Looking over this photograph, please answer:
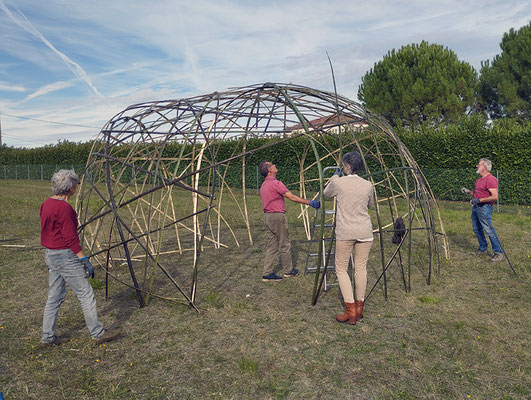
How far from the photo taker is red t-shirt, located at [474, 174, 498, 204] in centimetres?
730

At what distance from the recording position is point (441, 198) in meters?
17.5

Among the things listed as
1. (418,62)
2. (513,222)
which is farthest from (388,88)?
(513,222)

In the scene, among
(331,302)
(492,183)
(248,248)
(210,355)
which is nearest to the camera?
(210,355)

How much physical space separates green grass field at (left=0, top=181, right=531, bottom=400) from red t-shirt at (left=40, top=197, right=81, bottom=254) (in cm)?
120

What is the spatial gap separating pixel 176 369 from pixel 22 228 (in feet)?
32.8

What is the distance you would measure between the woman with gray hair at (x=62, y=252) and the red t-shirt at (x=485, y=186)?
6.51 meters

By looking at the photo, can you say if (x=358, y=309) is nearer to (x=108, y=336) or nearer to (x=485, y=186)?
(x=108, y=336)

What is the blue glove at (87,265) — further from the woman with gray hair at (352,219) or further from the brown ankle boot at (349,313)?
the brown ankle boot at (349,313)

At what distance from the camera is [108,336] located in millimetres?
4547

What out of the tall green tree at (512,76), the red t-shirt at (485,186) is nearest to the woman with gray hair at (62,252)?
the red t-shirt at (485,186)

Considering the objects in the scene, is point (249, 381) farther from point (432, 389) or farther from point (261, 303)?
point (261, 303)

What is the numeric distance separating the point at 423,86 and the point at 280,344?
28.2m

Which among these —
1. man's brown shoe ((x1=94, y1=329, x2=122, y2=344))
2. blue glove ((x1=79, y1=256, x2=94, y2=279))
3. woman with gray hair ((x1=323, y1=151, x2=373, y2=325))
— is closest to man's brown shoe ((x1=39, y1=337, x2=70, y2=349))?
man's brown shoe ((x1=94, y1=329, x2=122, y2=344))

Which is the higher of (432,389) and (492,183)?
(492,183)
